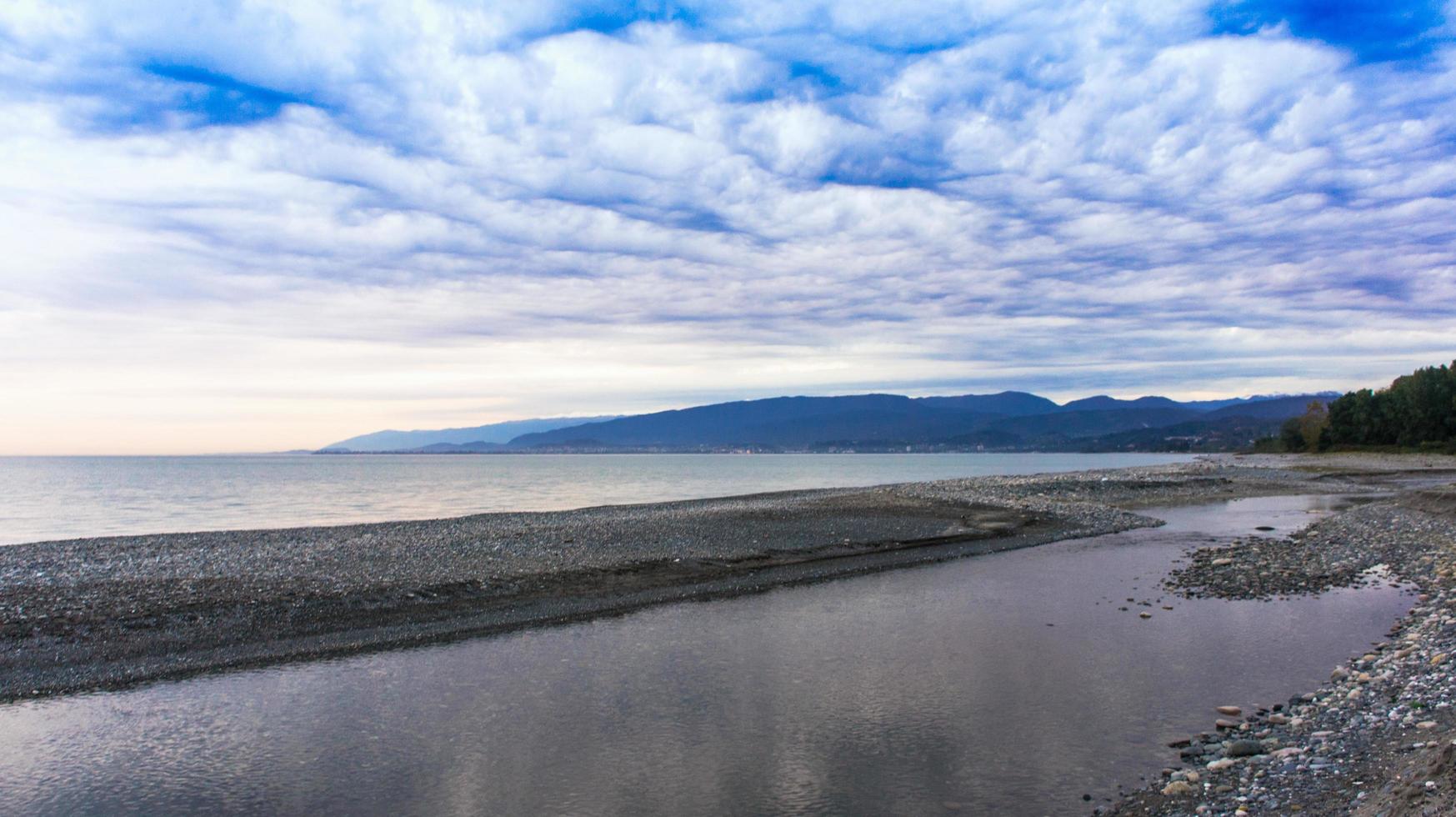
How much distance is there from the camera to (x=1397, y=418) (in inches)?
4380

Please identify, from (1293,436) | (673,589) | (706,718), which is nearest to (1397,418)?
(1293,436)

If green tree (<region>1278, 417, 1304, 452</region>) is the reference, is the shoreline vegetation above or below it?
below

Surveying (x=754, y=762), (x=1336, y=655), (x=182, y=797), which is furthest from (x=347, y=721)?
(x=1336, y=655)

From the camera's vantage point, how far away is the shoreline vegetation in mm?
9070

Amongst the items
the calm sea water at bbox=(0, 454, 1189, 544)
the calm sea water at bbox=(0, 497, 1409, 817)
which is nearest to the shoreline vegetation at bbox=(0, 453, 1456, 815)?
the calm sea water at bbox=(0, 497, 1409, 817)

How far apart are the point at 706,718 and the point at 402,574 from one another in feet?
43.3

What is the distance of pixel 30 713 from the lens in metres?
12.5

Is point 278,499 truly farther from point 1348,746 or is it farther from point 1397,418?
point 1397,418

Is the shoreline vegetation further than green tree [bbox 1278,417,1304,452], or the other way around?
green tree [bbox 1278,417,1304,452]

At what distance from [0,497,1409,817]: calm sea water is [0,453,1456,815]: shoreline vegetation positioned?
102 cm

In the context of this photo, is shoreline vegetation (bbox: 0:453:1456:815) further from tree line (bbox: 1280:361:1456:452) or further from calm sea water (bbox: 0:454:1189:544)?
tree line (bbox: 1280:361:1456:452)

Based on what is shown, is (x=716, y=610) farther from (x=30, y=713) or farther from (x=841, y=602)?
(x=30, y=713)

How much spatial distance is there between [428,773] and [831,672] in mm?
6894

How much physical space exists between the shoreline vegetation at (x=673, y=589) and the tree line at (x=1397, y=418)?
268 ft
